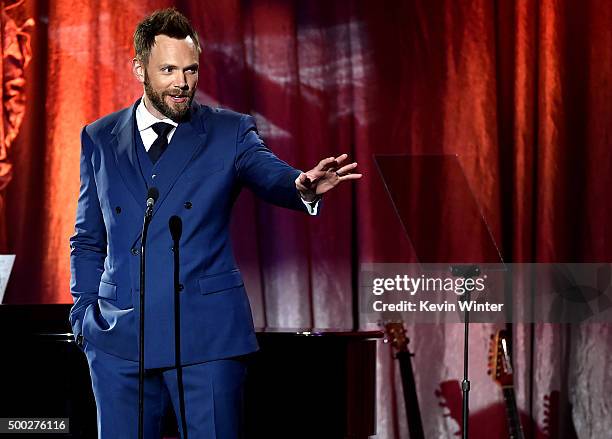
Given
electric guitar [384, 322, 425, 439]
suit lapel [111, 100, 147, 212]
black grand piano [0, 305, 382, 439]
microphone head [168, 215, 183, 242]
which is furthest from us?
electric guitar [384, 322, 425, 439]

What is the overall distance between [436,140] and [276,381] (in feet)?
5.24

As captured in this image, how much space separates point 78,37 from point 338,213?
1.68 meters

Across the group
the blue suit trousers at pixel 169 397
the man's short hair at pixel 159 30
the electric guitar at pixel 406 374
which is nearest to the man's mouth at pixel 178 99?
the man's short hair at pixel 159 30

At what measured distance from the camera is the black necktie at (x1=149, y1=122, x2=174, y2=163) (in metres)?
2.32

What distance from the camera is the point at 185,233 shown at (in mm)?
2201

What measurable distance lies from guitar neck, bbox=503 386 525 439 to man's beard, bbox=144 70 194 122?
2173 millimetres

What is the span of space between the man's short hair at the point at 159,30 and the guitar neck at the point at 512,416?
224 cm

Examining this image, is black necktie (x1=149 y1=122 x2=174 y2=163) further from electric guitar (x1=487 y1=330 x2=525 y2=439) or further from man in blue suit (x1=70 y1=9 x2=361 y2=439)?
electric guitar (x1=487 y1=330 x2=525 y2=439)

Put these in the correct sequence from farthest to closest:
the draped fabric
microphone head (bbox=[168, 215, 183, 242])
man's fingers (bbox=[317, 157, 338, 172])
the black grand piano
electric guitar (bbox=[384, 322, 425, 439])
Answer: the draped fabric
electric guitar (bbox=[384, 322, 425, 439])
the black grand piano
microphone head (bbox=[168, 215, 183, 242])
man's fingers (bbox=[317, 157, 338, 172])

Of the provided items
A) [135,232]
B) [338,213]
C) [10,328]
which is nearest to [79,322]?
[135,232]

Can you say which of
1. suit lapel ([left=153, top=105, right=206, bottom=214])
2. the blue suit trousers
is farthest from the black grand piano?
suit lapel ([left=153, top=105, right=206, bottom=214])

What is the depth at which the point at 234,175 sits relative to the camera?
2305 millimetres

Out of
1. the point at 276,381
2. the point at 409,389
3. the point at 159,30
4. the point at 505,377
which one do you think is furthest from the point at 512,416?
the point at 159,30

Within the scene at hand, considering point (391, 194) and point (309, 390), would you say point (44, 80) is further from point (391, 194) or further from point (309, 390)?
point (309, 390)
